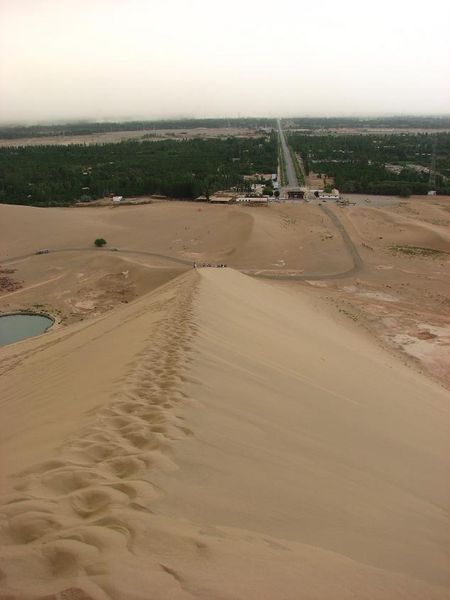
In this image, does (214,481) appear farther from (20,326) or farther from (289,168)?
(289,168)

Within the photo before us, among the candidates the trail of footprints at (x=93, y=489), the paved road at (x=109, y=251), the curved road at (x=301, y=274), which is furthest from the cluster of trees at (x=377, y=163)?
the trail of footprints at (x=93, y=489)

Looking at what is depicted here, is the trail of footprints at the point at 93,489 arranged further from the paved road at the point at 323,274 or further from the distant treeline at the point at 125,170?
the distant treeline at the point at 125,170

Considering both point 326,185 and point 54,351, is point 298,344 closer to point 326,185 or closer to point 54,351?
point 54,351

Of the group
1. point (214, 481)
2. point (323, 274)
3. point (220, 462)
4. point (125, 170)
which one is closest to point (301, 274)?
point (323, 274)

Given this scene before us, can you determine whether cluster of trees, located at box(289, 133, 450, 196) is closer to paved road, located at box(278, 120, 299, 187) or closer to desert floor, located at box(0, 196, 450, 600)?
paved road, located at box(278, 120, 299, 187)

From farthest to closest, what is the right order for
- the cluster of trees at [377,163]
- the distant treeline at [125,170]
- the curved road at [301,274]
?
the cluster of trees at [377,163] → the distant treeline at [125,170] → the curved road at [301,274]

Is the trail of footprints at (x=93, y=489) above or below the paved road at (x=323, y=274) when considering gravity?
above
